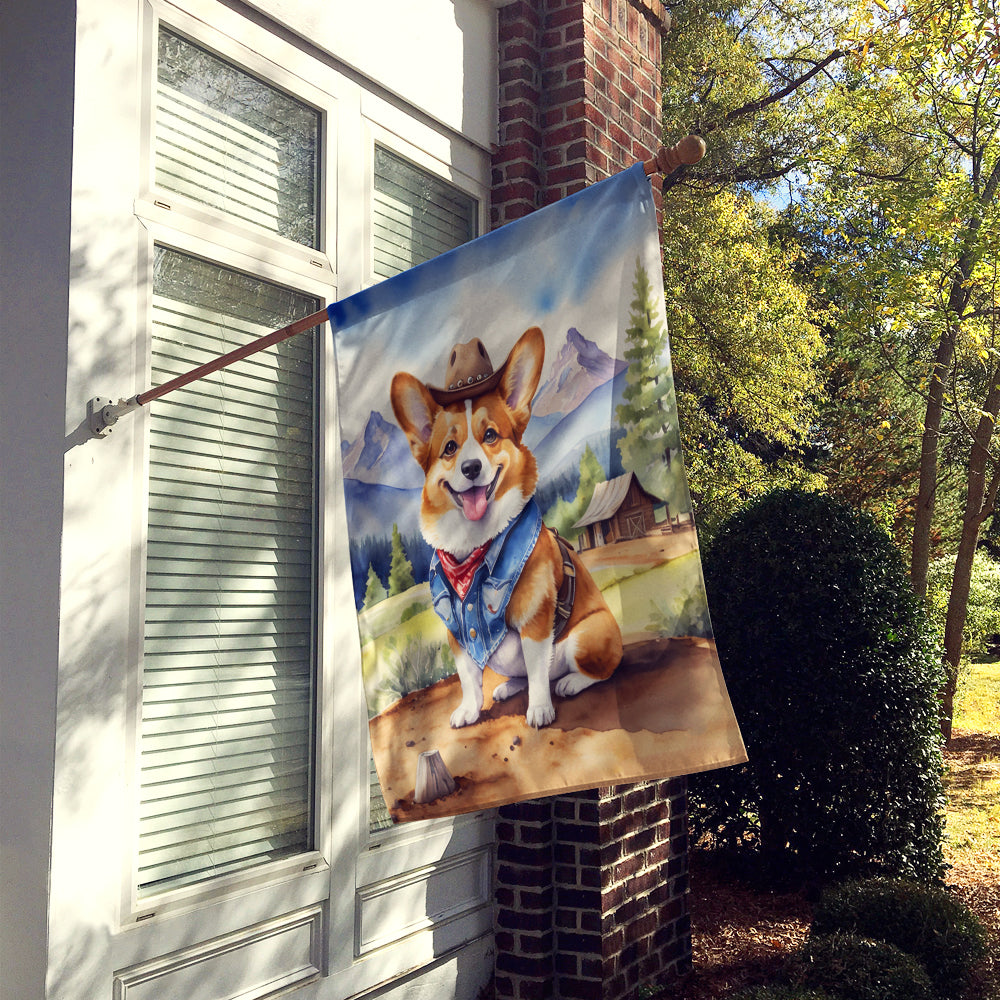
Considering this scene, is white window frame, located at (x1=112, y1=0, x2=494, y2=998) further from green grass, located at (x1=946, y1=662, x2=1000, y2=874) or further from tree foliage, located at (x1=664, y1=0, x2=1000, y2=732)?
tree foliage, located at (x1=664, y1=0, x2=1000, y2=732)

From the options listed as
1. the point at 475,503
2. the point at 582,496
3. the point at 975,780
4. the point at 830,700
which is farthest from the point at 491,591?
the point at 975,780

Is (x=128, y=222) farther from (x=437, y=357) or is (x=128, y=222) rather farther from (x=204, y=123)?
(x=437, y=357)

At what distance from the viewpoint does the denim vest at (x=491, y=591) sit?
7.46 ft

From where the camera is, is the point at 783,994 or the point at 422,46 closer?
the point at 783,994

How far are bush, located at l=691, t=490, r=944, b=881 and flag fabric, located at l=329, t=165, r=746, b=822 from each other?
150 inches

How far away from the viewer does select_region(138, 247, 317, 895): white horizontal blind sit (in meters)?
2.97

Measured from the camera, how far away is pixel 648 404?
221cm

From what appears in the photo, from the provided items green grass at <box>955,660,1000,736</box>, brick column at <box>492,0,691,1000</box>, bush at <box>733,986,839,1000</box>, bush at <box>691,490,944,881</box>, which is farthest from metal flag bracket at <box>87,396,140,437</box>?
green grass at <box>955,660,1000,736</box>

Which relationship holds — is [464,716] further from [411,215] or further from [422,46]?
[422,46]

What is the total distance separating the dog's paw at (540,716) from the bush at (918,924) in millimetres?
2894

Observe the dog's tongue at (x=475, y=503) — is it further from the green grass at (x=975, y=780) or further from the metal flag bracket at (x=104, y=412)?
the green grass at (x=975, y=780)

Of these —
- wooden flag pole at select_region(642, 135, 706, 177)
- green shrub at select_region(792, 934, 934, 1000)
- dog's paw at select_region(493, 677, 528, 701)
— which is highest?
wooden flag pole at select_region(642, 135, 706, 177)

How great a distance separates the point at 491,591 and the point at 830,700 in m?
3.94

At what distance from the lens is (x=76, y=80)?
2.74 metres
